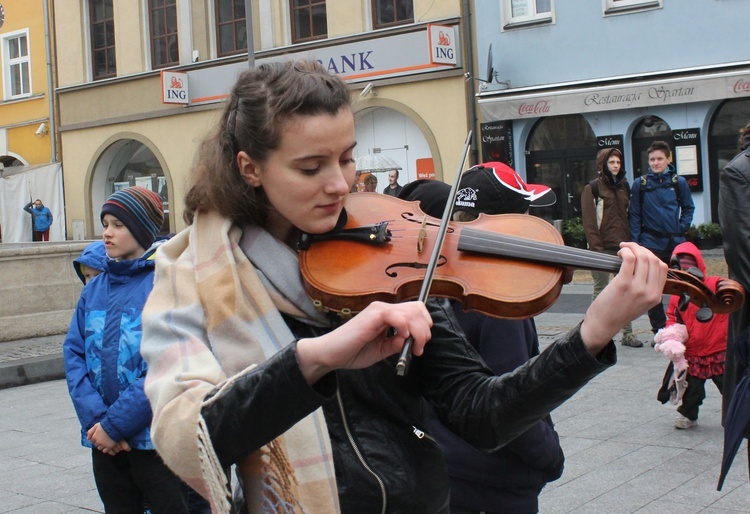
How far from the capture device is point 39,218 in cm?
2408

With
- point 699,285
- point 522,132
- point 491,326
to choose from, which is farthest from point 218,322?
point 522,132

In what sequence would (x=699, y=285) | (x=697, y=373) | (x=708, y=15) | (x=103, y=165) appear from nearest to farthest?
(x=699, y=285)
(x=697, y=373)
(x=708, y=15)
(x=103, y=165)

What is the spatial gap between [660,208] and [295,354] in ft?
25.7

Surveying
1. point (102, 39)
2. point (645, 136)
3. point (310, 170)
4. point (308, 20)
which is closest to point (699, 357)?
point (310, 170)

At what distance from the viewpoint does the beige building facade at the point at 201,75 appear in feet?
60.7

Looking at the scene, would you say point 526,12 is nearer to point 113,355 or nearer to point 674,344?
point 674,344

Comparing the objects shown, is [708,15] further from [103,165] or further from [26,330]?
[103,165]

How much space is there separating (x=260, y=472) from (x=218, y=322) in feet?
0.79

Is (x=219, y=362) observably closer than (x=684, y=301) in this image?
Yes

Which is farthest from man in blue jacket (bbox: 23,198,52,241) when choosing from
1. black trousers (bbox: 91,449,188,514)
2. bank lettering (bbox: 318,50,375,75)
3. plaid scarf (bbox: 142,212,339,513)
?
plaid scarf (bbox: 142,212,339,513)

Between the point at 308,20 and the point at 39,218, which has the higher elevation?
the point at 308,20

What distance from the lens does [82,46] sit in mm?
24672

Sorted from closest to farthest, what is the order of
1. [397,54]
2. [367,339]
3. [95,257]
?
[367,339]
[95,257]
[397,54]

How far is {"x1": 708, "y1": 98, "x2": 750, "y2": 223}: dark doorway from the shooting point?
15602 millimetres
